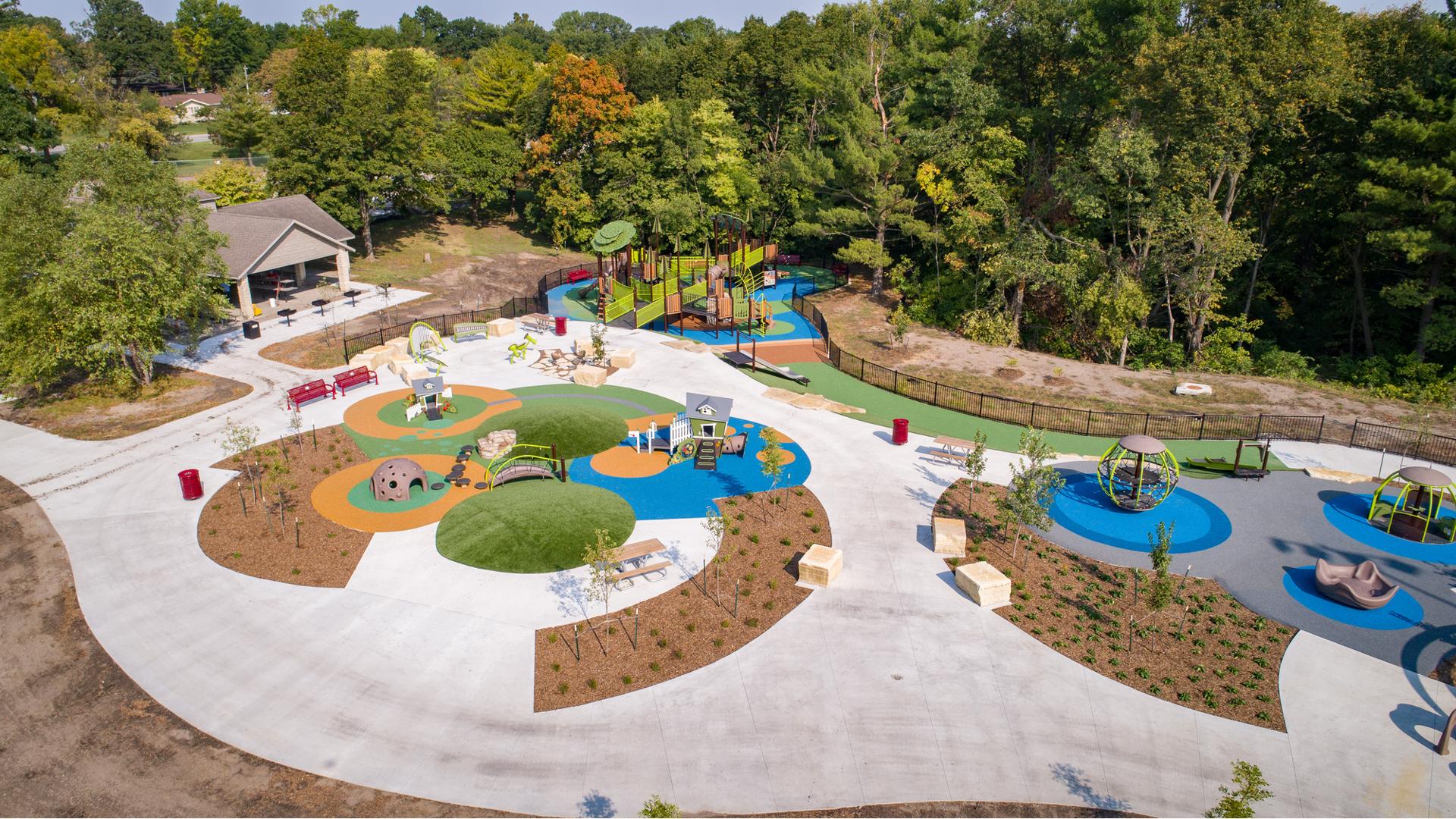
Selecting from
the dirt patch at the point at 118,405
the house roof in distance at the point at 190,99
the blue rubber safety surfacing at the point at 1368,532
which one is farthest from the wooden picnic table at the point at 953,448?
the house roof in distance at the point at 190,99

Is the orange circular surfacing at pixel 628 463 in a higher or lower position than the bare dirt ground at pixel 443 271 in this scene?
lower

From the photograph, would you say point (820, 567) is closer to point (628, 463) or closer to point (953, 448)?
point (628, 463)

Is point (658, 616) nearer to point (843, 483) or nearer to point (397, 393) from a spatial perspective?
point (843, 483)

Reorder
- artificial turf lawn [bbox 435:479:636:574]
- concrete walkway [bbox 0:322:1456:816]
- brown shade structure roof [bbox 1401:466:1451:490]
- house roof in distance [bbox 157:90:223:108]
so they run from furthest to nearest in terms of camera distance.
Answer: house roof in distance [bbox 157:90:223:108]
brown shade structure roof [bbox 1401:466:1451:490]
artificial turf lawn [bbox 435:479:636:574]
concrete walkway [bbox 0:322:1456:816]

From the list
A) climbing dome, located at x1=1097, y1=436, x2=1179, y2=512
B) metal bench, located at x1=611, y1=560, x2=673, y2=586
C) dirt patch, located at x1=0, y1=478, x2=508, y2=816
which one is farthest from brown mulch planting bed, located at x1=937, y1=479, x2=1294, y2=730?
dirt patch, located at x1=0, y1=478, x2=508, y2=816

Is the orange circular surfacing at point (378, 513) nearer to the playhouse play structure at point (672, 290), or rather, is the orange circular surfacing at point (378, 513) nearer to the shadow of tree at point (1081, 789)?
the playhouse play structure at point (672, 290)

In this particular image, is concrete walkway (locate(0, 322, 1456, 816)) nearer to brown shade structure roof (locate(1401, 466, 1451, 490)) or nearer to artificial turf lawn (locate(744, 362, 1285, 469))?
brown shade structure roof (locate(1401, 466, 1451, 490))

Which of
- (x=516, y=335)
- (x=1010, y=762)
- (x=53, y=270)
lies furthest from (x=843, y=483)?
(x=53, y=270)
